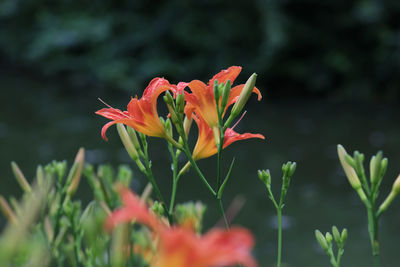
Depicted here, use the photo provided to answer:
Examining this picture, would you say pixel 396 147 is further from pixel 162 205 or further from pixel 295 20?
pixel 162 205

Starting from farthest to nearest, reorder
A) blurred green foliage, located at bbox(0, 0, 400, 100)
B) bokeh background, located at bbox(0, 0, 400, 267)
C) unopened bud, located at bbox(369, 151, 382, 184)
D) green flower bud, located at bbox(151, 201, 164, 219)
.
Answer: blurred green foliage, located at bbox(0, 0, 400, 100)
bokeh background, located at bbox(0, 0, 400, 267)
green flower bud, located at bbox(151, 201, 164, 219)
unopened bud, located at bbox(369, 151, 382, 184)

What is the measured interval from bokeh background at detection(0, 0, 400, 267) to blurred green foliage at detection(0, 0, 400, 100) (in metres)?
0.01

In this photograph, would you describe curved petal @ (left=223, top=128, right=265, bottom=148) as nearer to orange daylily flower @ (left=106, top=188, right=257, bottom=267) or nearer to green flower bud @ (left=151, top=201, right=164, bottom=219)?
green flower bud @ (left=151, top=201, right=164, bottom=219)

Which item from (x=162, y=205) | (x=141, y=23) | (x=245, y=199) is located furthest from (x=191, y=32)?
(x=162, y=205)

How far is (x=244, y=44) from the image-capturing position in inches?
228

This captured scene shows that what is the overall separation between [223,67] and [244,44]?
351mm

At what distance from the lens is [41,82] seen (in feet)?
22.6

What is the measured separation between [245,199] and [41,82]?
4494mm

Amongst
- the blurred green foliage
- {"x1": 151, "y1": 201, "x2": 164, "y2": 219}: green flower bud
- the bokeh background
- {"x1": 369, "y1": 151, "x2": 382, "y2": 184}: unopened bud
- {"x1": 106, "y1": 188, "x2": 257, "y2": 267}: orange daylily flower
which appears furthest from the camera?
the blurred green foliage

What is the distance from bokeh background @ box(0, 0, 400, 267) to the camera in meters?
4.00

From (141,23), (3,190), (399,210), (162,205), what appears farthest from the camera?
(141,23)

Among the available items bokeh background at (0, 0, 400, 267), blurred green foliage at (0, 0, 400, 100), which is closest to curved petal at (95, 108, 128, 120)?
bokeh background at (0, 0, 400, 267)

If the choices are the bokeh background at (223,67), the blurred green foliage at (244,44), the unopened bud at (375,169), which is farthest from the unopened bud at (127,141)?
the blurred green foliage at (244,44)

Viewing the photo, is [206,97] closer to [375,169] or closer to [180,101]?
[180,101]
